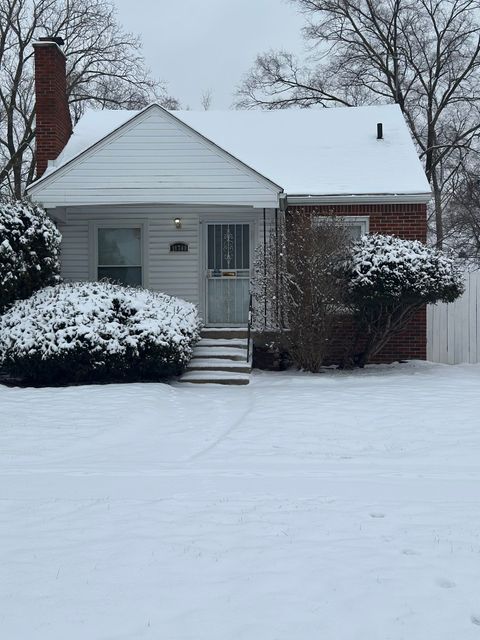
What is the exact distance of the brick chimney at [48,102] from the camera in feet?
47.8

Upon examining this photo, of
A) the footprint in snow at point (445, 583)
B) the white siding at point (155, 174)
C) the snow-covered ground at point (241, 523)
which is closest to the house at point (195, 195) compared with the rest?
the white siding at point (155, 174)

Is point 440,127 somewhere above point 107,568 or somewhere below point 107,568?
above

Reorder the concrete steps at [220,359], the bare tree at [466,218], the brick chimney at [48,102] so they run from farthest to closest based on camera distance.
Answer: the bare tree at [466,218] < the brick chimney at [48,102] < the concrete steps at [220,359]

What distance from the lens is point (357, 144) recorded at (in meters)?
15.2

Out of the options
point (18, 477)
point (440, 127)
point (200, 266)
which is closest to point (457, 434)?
point (18, 477)

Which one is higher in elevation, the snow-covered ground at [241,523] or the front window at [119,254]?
the front window at [119,254]

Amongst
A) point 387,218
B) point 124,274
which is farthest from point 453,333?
point 124,274

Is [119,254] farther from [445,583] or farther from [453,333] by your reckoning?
[445,583]

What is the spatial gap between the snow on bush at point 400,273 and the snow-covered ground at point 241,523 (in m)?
2.96

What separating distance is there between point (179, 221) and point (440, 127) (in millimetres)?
18883

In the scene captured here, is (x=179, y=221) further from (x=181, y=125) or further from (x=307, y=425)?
(x=307, y=425)

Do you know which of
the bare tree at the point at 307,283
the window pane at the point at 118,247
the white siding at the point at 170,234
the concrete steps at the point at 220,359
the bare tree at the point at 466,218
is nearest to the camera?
the concrete steps at the point at 220,359

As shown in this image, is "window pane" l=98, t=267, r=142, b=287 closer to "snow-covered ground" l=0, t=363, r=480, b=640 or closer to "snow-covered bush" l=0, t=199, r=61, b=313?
"snow-covered bush" l=0, t=199, r=61, b=313

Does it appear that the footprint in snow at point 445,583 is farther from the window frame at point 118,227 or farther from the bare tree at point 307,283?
the window frame at point 118,227
